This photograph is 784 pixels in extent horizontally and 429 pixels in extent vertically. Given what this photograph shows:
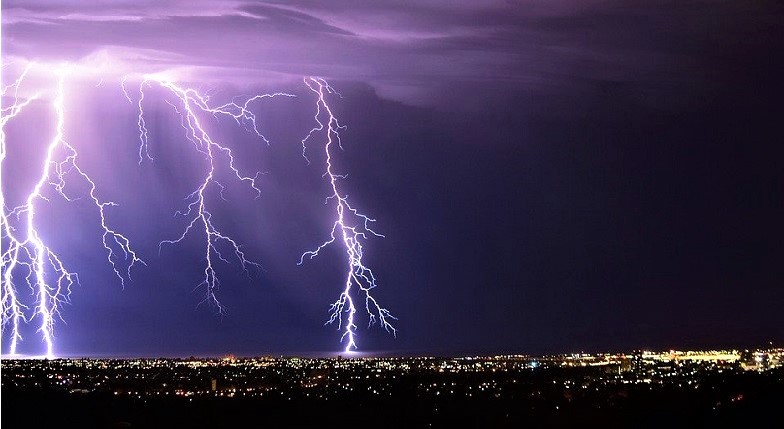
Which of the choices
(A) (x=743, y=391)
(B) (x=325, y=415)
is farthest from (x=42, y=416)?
(A) (x=743, y=391)

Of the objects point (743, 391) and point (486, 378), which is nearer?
point (743, 391)

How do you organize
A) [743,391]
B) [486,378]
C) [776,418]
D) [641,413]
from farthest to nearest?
[486,378], [743,391], [641,413], [776,418]

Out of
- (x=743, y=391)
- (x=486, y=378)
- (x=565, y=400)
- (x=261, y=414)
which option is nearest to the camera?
(x=261, y=414)

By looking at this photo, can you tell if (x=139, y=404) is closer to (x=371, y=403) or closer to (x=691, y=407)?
(x=371, y=403)

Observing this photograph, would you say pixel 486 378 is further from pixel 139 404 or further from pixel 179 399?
pixel 139 404

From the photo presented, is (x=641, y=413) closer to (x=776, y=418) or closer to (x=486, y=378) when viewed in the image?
(x=776, y=418)

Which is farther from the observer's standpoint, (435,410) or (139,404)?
(139,404)

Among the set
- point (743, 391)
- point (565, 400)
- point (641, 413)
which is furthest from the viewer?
point (743, 391)

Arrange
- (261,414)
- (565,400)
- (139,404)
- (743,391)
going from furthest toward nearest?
(743,391) → (565,400) → (139,404) → (261,414)

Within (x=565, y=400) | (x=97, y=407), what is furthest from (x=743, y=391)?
(x=97, y=407)
